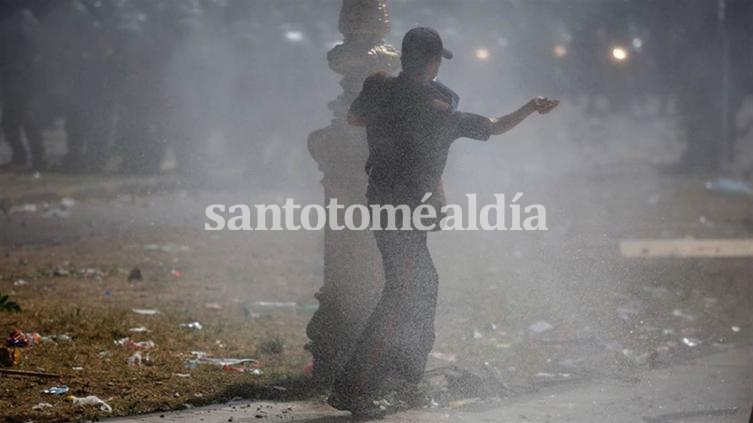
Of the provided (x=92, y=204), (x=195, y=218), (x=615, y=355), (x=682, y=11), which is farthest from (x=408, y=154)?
(x=682, y=11)

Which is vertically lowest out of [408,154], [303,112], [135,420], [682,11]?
[135,420]

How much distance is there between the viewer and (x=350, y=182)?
658 cm

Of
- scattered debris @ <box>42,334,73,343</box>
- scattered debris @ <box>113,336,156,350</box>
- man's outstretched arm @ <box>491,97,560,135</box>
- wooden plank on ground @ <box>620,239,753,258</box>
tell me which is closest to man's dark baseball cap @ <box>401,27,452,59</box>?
man's outstretched arm @ <box>491,97,560,135</box>

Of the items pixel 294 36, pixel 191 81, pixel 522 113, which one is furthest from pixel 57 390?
pixel 294 36

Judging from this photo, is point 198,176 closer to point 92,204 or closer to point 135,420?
point 92,204

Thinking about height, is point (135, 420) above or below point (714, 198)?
below

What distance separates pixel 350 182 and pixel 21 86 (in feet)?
51.8

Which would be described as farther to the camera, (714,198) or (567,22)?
(567,22)

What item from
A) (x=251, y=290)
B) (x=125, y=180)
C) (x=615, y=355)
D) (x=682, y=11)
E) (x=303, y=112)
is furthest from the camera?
(x=682, y=11)

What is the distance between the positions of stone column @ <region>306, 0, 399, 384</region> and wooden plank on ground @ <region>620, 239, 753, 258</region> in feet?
18.6

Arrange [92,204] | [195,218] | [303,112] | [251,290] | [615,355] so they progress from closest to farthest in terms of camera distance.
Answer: [615,355] → [251,290] → [195,218] → [92,204] → [303,112]

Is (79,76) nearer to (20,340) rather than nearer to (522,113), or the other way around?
(20,340)

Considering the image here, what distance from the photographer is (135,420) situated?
5.46 m

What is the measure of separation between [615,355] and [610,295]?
1.74 meters
